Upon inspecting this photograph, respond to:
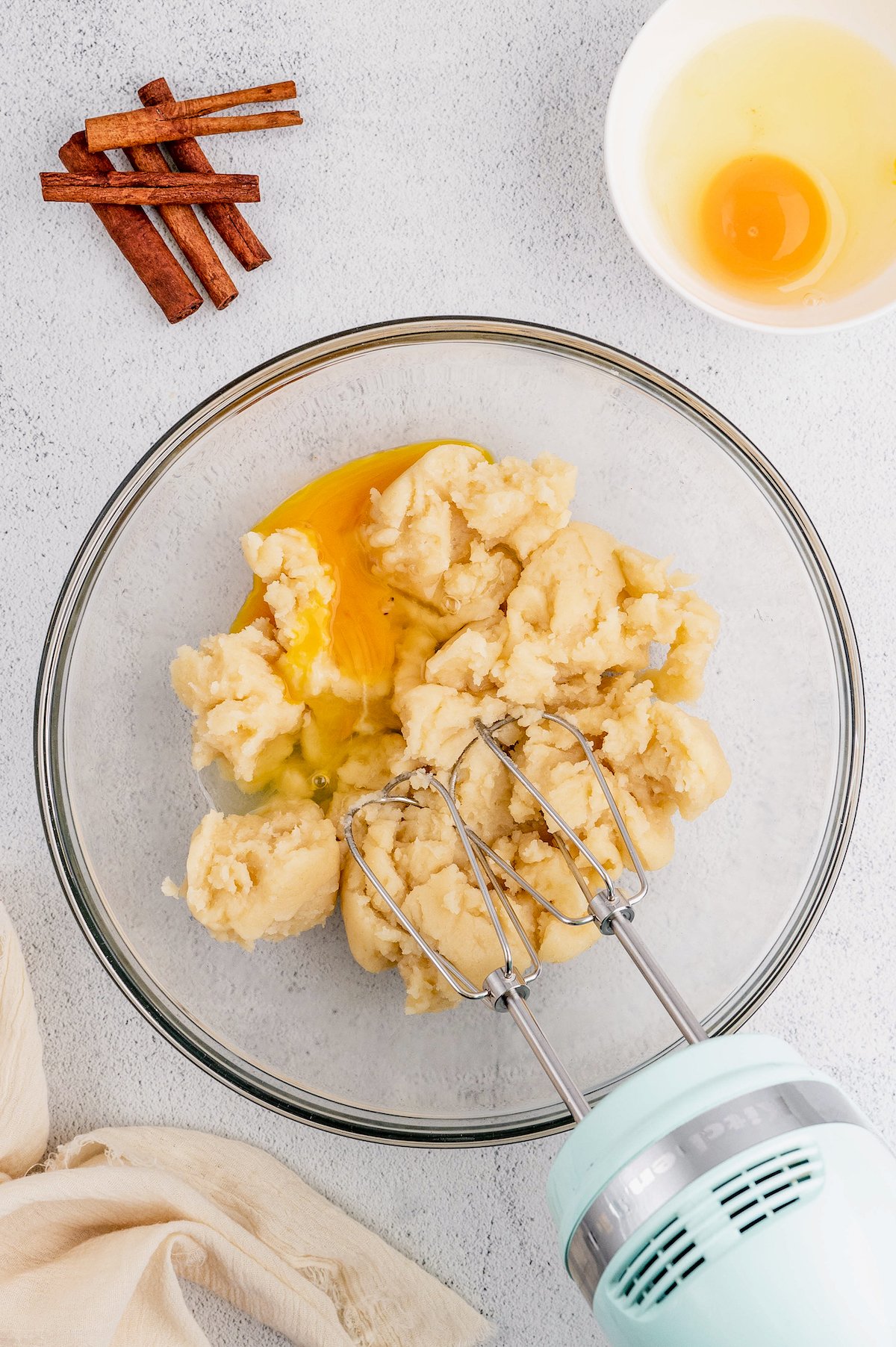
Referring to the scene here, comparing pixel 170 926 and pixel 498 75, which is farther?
pixel 498 75

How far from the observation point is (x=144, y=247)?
47.6 inches

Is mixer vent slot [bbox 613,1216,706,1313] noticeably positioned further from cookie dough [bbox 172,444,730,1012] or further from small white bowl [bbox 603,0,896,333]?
small white bowl [bbox 603,0,896,333]

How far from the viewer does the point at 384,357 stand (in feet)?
3.84

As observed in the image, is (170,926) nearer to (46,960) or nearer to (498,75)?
(46,960)

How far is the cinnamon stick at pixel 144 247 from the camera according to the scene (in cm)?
120

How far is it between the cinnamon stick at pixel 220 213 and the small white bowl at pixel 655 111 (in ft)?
1.38

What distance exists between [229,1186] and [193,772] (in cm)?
47

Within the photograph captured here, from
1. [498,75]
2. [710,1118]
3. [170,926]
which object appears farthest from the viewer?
[498,75]

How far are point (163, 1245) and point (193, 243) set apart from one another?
44.5 inches

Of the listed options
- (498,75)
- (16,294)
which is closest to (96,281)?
(16,294)

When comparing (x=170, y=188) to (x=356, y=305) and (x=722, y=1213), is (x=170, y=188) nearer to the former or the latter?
(x=356, y=305)

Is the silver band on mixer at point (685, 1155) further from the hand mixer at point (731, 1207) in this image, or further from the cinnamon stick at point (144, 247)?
the cinnamon stick at point (144, 247)

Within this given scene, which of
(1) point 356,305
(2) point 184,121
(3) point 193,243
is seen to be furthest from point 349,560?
(2) point 184,121

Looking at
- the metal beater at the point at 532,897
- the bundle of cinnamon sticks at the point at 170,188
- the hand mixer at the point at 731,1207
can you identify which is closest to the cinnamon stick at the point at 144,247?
the bundle of cinnamon sticks at the point at 170,188
